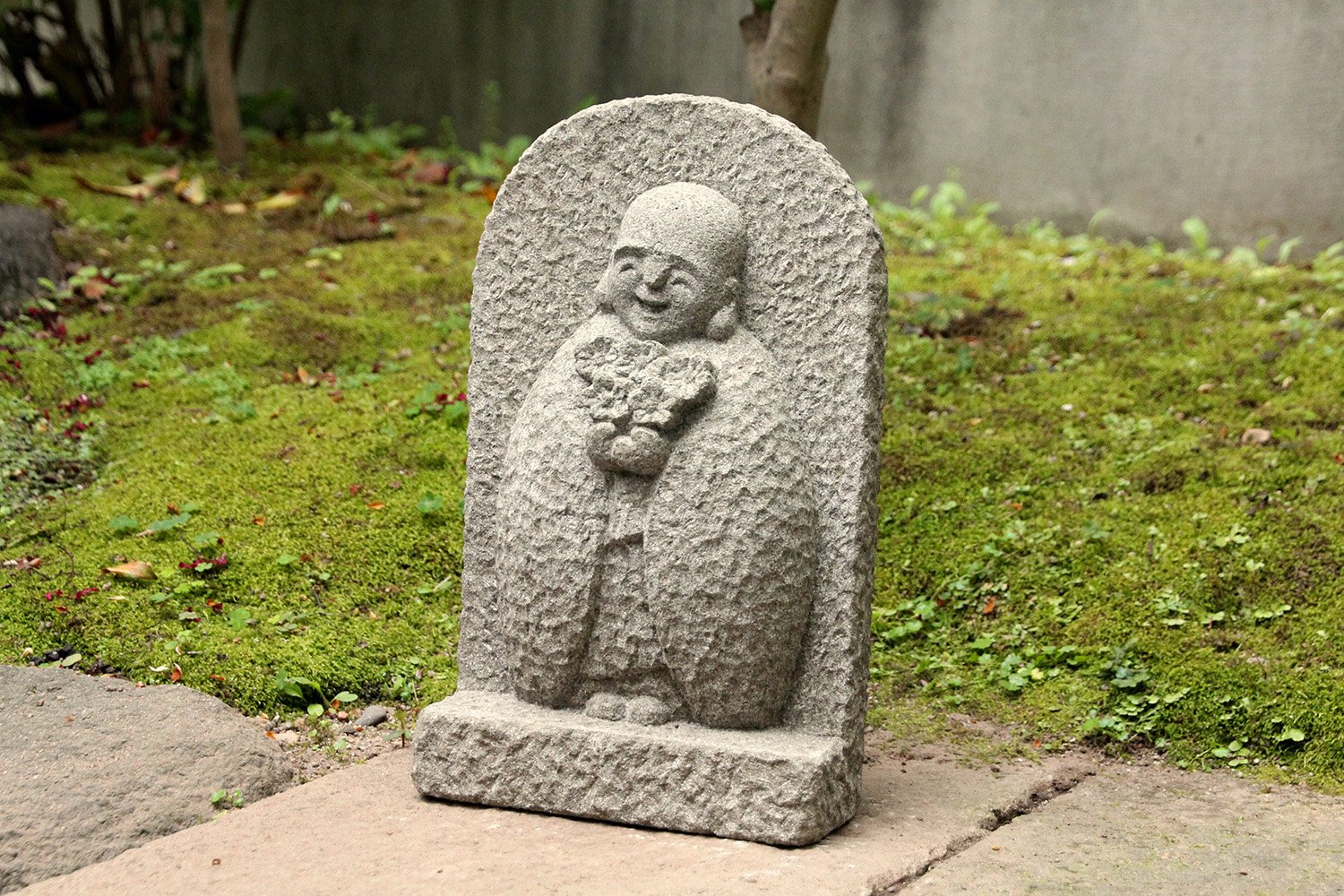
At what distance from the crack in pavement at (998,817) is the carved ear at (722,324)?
1.23 meters

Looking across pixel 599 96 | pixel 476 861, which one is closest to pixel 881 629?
pixel 476 861

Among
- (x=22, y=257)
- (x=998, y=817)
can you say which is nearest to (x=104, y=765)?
(x=998, y=817)

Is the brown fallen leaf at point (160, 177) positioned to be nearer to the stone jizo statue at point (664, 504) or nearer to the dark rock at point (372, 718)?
the dark rock at point (372, 718)

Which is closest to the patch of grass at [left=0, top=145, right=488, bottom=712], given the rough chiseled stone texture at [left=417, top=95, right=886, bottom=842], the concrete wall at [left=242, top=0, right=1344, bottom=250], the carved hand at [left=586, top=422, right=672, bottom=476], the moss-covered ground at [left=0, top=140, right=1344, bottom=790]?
the moss-covered ground at [left=0, top=140, right=1344, bottom=790]

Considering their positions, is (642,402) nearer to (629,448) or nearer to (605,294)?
(629,448)

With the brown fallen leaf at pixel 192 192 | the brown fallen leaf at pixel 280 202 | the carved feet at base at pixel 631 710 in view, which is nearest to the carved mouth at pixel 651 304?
the carved feet at base at pixel 631 710

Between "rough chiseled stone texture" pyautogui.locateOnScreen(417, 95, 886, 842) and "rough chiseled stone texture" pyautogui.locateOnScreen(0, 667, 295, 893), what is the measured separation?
1.71 feet

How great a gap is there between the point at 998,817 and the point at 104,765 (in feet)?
6.82

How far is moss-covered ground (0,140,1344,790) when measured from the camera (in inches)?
158

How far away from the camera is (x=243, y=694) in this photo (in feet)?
12.8

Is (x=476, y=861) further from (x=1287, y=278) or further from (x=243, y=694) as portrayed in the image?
(x=1287, y=278)

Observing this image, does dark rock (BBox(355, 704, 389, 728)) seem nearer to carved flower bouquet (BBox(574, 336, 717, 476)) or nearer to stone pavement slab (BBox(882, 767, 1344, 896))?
carved flower bouquet (BBox(574, 336, 717, 476))

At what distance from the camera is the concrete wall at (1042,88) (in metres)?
6.66

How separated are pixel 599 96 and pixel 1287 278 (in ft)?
13.4
